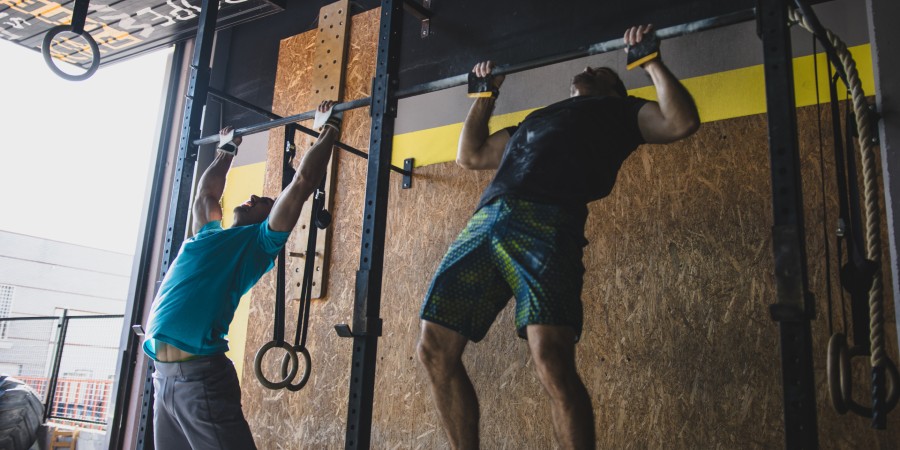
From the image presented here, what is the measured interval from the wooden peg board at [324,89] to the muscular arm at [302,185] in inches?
51.1

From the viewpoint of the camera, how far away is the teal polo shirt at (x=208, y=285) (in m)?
2.39

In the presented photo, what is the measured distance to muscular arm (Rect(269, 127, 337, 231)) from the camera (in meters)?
2.40

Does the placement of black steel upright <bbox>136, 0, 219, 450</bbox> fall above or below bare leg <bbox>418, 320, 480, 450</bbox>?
above

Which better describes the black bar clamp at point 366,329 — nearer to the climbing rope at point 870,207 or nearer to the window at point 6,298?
the climbing rope at point 870,207

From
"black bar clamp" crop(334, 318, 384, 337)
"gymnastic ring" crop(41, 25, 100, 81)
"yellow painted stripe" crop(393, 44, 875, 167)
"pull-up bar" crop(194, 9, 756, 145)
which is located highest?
"gymnastic ring" crop(41, 25, 100, 81)

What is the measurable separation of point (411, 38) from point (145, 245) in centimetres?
249

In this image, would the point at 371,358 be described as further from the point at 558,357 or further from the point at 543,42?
the point at 543,42

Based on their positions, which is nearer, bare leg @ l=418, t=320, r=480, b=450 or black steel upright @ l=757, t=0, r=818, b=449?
black steel upright @ l=757, t=0, r=818, b=449

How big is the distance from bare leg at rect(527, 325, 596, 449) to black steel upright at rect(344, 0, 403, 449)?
53 centimetres

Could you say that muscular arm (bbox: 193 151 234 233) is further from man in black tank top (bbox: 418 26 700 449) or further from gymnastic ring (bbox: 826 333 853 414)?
gymnastic ring (bbox: 826 333 853 414)

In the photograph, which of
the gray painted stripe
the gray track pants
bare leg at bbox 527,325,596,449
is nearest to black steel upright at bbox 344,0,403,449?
bare leg at bbox 527,325,596,449

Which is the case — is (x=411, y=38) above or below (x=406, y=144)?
above

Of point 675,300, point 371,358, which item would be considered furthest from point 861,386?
point 371,358

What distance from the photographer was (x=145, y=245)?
15.1 ft
